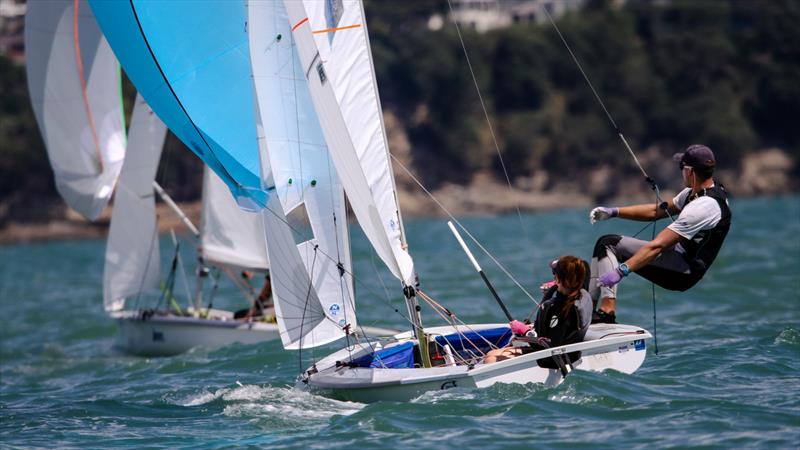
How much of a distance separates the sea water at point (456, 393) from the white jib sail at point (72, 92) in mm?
2266

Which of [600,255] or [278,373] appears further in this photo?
[278,373]

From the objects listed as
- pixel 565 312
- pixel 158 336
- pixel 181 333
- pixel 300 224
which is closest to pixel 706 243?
pixel 565 312

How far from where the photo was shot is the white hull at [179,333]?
13820 mm

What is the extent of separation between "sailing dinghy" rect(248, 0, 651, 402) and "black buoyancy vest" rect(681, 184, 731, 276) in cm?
62

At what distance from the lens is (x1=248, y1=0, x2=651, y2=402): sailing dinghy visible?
8.54 m

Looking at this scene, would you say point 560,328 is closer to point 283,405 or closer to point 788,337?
point 283,405

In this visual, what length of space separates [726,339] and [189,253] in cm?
3032

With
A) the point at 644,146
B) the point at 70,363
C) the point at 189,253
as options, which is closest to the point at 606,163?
the point at 644,146

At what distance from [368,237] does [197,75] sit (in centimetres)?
213

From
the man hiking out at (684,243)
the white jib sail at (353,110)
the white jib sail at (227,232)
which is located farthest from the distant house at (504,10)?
the man hiking out at (684,243)

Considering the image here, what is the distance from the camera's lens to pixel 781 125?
68438mm

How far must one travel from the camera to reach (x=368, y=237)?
30.2 ft

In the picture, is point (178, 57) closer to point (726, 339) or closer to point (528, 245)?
point (726, 339)

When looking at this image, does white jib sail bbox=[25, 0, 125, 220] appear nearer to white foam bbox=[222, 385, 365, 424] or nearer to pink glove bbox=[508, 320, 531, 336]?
white foam bbox=[222, 385, 365, 424]
